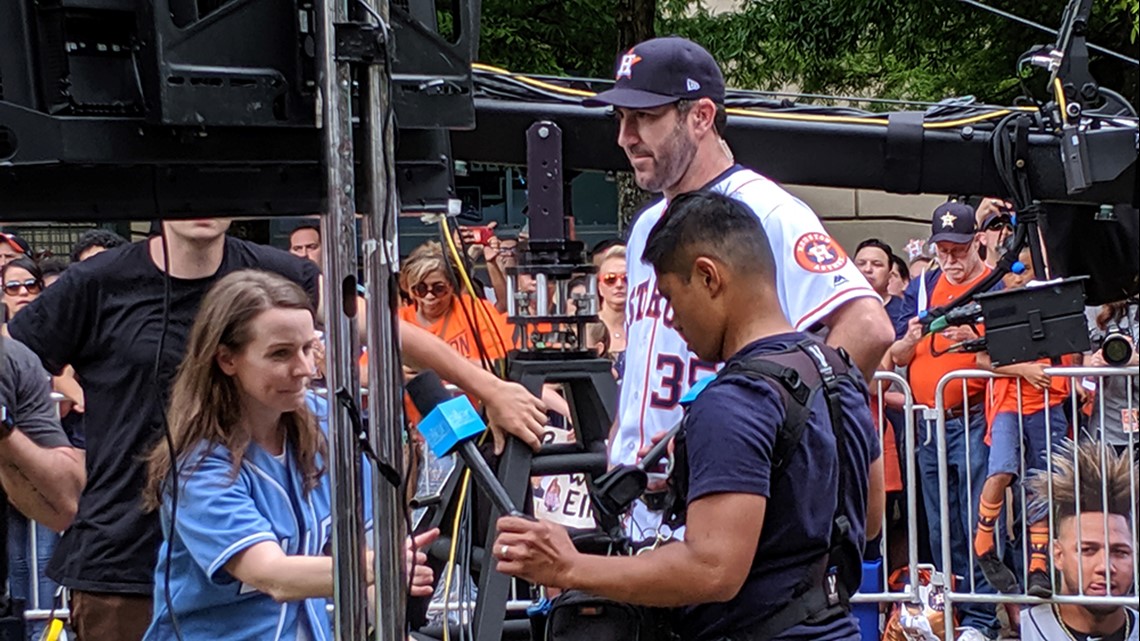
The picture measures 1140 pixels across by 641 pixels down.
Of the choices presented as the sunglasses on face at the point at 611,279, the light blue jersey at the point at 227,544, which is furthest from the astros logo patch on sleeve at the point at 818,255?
the sunglasses on face at the point at 611,279

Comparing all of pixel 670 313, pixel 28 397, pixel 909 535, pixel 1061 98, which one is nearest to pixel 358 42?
pixel 670 313

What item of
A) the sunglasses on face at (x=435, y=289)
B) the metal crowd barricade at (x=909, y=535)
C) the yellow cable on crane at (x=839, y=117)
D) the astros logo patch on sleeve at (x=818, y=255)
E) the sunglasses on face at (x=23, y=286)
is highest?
the yellow cable on crane at (x=839, y=117)

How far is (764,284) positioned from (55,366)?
220 centimetres

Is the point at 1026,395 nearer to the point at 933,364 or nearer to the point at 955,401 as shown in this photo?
the point at 955,401

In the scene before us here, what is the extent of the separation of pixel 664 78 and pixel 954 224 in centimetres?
455

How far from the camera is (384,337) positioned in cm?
259

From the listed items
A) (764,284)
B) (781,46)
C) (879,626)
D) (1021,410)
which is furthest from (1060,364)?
(781,46)

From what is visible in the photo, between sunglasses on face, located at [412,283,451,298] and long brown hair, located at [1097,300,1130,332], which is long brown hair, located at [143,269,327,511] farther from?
long brown hair, located at [1097,300,1130,332]

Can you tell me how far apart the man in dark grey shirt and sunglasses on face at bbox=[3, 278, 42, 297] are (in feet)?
11.9

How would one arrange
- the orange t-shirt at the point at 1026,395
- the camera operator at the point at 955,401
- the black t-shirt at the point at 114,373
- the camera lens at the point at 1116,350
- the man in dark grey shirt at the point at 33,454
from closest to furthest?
1. the man in dark grey shirt at the point at 33,454
2. the black t-shirt at the point at 114,373
3. the camera lens at the point at 1116,350
4. the orange t-shirt at the point at 1026,395
5. the camera operator at the point at 955,401

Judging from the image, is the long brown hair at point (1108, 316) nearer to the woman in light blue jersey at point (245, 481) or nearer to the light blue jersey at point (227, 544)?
the woman in light blue jersey at point (245, 481)

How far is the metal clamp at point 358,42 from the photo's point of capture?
2488 mm

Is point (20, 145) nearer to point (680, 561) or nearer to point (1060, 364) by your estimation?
point (680, 561)

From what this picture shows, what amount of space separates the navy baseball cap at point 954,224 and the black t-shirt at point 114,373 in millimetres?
4917
